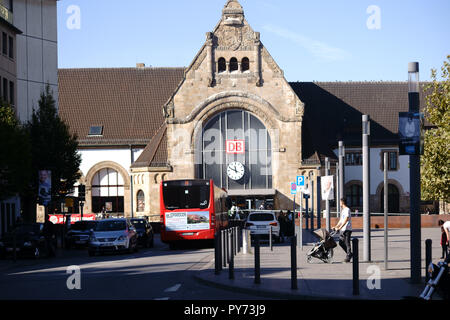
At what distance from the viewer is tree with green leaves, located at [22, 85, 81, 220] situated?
4712 centimetres

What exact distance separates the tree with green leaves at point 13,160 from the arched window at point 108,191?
1527 inches

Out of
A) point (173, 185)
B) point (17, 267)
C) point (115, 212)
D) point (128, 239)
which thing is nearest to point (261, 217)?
point (173, 185)

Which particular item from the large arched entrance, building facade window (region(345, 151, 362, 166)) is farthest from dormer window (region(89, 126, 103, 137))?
building facade window (region(345, 151, 362, 166))

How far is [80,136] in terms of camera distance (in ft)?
255

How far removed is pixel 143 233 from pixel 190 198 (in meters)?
4.93

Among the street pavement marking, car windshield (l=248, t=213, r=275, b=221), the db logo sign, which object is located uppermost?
the db logo sign

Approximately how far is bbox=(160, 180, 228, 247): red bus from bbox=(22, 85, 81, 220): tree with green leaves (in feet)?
40.3

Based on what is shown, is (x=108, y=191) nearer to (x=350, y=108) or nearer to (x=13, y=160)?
(x=350, y=108)

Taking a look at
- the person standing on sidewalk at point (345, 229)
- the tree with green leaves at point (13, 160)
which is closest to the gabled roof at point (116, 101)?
the tree with green leaves at point (13, 160)

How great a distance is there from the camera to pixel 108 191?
76.8 metres

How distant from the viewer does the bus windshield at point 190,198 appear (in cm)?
3641

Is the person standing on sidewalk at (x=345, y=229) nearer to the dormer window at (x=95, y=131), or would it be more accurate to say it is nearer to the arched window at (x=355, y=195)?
the arched window at (x=355, y=195)

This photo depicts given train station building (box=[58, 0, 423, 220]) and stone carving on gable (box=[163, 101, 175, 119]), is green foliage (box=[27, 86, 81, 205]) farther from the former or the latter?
train station building (box=[58, 0, 423, 220])

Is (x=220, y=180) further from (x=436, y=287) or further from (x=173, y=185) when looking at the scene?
(x=436, y=287)
